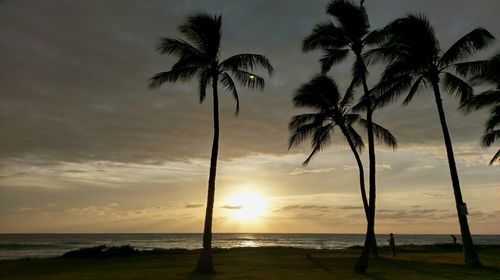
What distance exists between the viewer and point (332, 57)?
24.1 meters

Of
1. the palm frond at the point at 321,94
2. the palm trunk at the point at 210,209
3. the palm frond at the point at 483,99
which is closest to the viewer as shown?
the palm trunk at the point at 210,209

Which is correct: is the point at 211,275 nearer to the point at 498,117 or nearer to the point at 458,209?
the point at 458,209

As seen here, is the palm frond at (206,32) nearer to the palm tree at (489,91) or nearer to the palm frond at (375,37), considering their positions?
the palm frond at (375,37)

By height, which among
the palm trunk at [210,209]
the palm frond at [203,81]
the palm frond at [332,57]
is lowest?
the palm trunk at [210,209]

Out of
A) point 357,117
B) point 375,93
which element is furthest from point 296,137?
point 375,93

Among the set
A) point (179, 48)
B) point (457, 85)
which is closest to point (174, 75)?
point (179, 48)

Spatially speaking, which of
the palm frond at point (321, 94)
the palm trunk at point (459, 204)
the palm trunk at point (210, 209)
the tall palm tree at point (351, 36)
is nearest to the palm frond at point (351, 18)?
the tall palm tree at point (351, 36)

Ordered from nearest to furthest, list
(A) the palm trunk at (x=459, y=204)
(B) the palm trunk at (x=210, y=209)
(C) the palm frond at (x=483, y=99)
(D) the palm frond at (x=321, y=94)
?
(B) the palm trunk at (x=210, y=209) → (A) the palm trunk at (x=459, y=204) → (C) the palm frond at (x=483, y=99) → (D) the palm frond at (x=321, y=94)

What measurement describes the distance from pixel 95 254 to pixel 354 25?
23499mm

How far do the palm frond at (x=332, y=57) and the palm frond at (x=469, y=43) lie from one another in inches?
204

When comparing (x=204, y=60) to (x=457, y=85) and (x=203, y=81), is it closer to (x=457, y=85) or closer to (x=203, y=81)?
(x=203, y=81)

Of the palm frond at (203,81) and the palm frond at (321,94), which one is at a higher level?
the palm frond at (321,94)

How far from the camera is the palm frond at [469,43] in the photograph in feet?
73.9

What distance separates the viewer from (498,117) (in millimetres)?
34031
